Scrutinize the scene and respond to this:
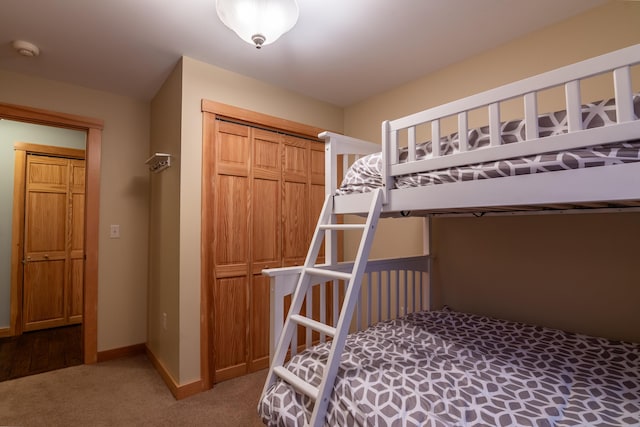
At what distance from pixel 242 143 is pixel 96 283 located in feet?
5.73

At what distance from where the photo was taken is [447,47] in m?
2.14

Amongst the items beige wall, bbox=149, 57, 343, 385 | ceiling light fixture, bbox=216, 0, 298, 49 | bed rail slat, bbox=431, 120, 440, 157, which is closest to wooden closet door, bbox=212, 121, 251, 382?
beige wall, bbox=149, 57, 343, 385

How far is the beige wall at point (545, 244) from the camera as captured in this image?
1.69m

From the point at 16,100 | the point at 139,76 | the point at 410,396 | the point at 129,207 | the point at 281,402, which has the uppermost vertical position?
the point at 139,76

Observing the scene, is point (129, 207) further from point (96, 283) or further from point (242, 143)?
point (242, 143)

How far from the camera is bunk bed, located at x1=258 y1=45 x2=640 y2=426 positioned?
37.3 inches

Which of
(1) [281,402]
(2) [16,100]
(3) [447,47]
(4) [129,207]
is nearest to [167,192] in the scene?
(4) [129,207]

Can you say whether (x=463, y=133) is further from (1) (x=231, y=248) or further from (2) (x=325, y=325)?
(1) (x=231, y=248)

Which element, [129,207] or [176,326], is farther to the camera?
[129,207]

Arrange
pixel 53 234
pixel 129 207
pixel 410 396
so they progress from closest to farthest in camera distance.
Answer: pixel 410 396 < pixel 129 207 < pixel 53 234

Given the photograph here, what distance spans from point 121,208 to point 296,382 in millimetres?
2435

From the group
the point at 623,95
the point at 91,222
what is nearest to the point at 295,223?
the point at 91,222

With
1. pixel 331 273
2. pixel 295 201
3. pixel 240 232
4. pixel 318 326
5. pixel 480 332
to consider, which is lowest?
pixel 480 332

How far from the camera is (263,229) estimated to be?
2570 millimetres
